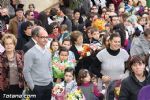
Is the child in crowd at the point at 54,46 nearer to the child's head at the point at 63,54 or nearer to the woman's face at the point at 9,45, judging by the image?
the child's head at the point at 63,54

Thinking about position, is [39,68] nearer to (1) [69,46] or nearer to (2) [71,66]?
(2) [71,66]

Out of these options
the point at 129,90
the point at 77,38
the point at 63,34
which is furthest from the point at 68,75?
the point at 63,34

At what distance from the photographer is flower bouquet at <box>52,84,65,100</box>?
875cm

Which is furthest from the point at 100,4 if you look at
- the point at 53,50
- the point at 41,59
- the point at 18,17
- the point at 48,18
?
the point at 41,59

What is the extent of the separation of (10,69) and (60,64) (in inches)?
59.9

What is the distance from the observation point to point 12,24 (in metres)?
12.5

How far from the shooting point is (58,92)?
28.9 feet

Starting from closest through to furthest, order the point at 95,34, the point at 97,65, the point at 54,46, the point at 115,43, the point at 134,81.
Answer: the point at 134,81 < the point at 115,43 < the point at 97,65 < the point at 54,46 < the point at 95,34

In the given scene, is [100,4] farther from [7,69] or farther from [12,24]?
[7,69]

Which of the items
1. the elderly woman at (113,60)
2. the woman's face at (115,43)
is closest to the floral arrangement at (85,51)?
the elderly woman at (113,60)

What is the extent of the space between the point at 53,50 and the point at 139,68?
336 centimetres

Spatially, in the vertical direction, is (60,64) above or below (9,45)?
below

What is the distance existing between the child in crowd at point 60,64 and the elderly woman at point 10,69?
1.24 meters

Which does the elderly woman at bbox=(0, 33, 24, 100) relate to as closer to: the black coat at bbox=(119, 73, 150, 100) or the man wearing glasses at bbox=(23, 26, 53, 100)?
the man wearing glasses at bbox=(23, 26, 53, 100)
